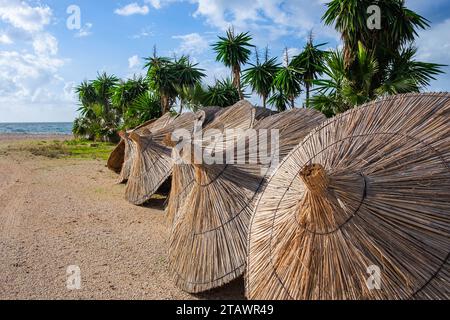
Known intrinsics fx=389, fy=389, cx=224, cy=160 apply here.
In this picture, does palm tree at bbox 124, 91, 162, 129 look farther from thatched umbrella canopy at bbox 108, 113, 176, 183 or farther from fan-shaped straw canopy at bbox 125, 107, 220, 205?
fan-shaped straw canopy at bbox 125, 107, 220, 205

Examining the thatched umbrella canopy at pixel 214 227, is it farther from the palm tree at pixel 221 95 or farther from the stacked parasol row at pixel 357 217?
the palm tree at pixel 221 95

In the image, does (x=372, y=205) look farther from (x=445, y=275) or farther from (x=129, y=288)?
(x=129, y=288)

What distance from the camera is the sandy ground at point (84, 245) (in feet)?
15.6

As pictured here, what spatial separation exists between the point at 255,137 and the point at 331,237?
3218mm

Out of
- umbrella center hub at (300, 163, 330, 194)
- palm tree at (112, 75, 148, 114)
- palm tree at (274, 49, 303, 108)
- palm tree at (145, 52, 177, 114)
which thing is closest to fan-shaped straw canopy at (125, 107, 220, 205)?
umbrella center hub at (300, 163, 330, 194)

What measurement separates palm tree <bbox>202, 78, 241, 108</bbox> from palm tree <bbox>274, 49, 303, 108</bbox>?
4.11m

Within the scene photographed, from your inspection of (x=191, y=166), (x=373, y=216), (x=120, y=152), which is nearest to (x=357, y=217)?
(x=373, y=216)

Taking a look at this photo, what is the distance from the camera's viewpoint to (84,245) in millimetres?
6398

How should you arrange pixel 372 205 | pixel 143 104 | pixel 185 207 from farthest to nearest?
pixel 143 104 → pixel 185 207 → pixel 372 205

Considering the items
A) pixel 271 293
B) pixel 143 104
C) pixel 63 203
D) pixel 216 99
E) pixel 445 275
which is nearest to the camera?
pixel 445 275

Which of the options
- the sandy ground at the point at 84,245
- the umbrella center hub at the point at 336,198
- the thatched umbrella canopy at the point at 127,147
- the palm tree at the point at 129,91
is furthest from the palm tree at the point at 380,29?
the palm tree at the point at 129,91

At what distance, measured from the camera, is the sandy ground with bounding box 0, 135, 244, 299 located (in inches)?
187

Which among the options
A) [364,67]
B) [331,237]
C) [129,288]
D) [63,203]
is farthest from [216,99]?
[331,237]
